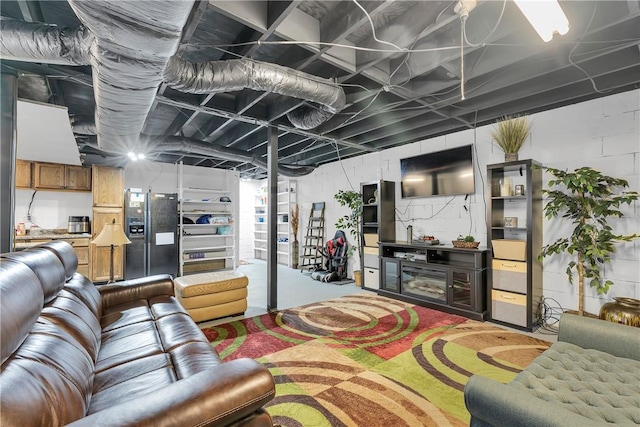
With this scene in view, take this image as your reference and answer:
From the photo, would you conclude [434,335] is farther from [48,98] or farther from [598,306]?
[48,98]

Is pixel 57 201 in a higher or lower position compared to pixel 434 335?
higher

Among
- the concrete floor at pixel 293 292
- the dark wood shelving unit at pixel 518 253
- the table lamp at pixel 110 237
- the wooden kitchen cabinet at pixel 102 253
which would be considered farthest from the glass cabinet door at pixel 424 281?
the wooden kitchen cabinet at pixel 102 253

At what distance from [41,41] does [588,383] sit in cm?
388

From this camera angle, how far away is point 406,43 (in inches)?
91.6

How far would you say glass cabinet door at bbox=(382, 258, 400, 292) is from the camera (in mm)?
4618

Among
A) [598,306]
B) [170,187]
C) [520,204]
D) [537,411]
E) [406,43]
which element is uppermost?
[406,43]

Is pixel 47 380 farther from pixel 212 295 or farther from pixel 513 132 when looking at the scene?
pixel 513 132

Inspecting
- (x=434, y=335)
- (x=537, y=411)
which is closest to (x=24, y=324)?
(x=537, y=411)

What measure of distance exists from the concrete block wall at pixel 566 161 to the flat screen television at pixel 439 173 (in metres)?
0.15

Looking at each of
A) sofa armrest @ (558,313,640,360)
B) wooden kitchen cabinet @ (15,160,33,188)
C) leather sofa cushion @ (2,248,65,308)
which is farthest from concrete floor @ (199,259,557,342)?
wooden kitchen cabinet @ (15,160,33,188)

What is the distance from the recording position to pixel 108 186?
5.79 metres

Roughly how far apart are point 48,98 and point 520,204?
624 cm

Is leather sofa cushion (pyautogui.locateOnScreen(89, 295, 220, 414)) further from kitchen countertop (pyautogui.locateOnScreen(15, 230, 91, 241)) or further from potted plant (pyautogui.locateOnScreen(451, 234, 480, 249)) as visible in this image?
kitchen countertop (pyautogui.locateOnScreen(15, 230, 91, 241))

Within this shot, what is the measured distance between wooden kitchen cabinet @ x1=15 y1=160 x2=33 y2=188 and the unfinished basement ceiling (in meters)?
2.12
